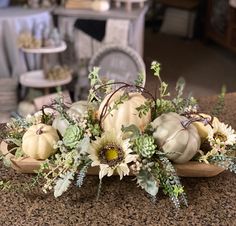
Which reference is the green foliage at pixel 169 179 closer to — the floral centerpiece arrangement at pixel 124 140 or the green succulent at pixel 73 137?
the floral centerpiece arrangement at pixel 124 140

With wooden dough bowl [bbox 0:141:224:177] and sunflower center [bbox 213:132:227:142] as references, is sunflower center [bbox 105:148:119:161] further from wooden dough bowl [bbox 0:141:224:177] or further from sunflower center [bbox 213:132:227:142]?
sunflower center [bbox 213:132:227:142]

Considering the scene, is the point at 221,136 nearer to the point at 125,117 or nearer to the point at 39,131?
the point at 125,117

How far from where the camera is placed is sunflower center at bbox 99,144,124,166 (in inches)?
33.1

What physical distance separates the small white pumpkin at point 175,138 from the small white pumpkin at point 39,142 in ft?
0.70

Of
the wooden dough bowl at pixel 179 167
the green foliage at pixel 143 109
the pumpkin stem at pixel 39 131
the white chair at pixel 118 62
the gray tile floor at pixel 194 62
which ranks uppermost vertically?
the green foliage at pixel 143 109

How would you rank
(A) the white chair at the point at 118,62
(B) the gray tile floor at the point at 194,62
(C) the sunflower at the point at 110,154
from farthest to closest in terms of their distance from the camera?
(B) the gray tile floor at the point at 194,62 < (A) the white chair at the point at 118,62 < (C) the sunflower at the point at 110,154

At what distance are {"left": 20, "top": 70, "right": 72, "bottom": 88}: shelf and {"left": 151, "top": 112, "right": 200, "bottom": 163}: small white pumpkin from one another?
2.23 metres

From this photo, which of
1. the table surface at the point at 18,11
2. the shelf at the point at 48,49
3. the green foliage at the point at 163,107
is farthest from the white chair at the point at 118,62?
the green foliage at the point at 163,107

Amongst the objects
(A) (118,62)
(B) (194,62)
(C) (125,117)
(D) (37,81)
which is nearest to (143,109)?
(C) (125,117)

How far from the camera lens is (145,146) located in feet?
2.74

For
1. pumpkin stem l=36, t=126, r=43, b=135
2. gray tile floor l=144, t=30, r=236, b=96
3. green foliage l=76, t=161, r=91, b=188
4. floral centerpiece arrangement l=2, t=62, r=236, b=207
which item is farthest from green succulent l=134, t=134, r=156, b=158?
gray tile floor l=144, t=30, r=236, b=96

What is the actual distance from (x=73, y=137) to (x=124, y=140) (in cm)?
10

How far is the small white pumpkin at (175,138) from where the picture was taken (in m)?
0.85

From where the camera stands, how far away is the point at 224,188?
0.93 m
